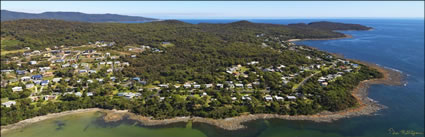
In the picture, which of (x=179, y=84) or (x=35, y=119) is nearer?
(x=35, y=119)

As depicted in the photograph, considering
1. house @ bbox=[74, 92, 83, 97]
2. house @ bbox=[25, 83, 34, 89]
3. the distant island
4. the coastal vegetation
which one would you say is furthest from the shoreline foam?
house @ bbox=[25, 83, 34, 89]

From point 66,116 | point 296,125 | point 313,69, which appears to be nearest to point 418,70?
point 313,69

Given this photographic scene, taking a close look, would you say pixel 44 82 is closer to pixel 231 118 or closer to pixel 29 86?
pixel 29 86

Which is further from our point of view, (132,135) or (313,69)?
(313,69)

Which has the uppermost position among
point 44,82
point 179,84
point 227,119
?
point 44,82

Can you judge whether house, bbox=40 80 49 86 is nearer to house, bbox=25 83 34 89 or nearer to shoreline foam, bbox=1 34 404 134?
house, bbox=25 83 34 89

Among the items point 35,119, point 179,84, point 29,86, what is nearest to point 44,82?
point 29,86

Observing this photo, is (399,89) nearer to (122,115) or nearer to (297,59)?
(297,59)

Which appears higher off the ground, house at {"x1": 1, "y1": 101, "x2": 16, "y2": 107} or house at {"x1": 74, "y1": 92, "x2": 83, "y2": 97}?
house at {"x1": 74, "y1": 92, "x2": 83, "y2": 97}

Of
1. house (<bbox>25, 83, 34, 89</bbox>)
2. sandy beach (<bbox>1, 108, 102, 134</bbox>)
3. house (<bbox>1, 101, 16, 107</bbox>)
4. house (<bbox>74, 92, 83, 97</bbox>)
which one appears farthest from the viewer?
house (<bbox>25, 83, 34, 89</bbox>)
